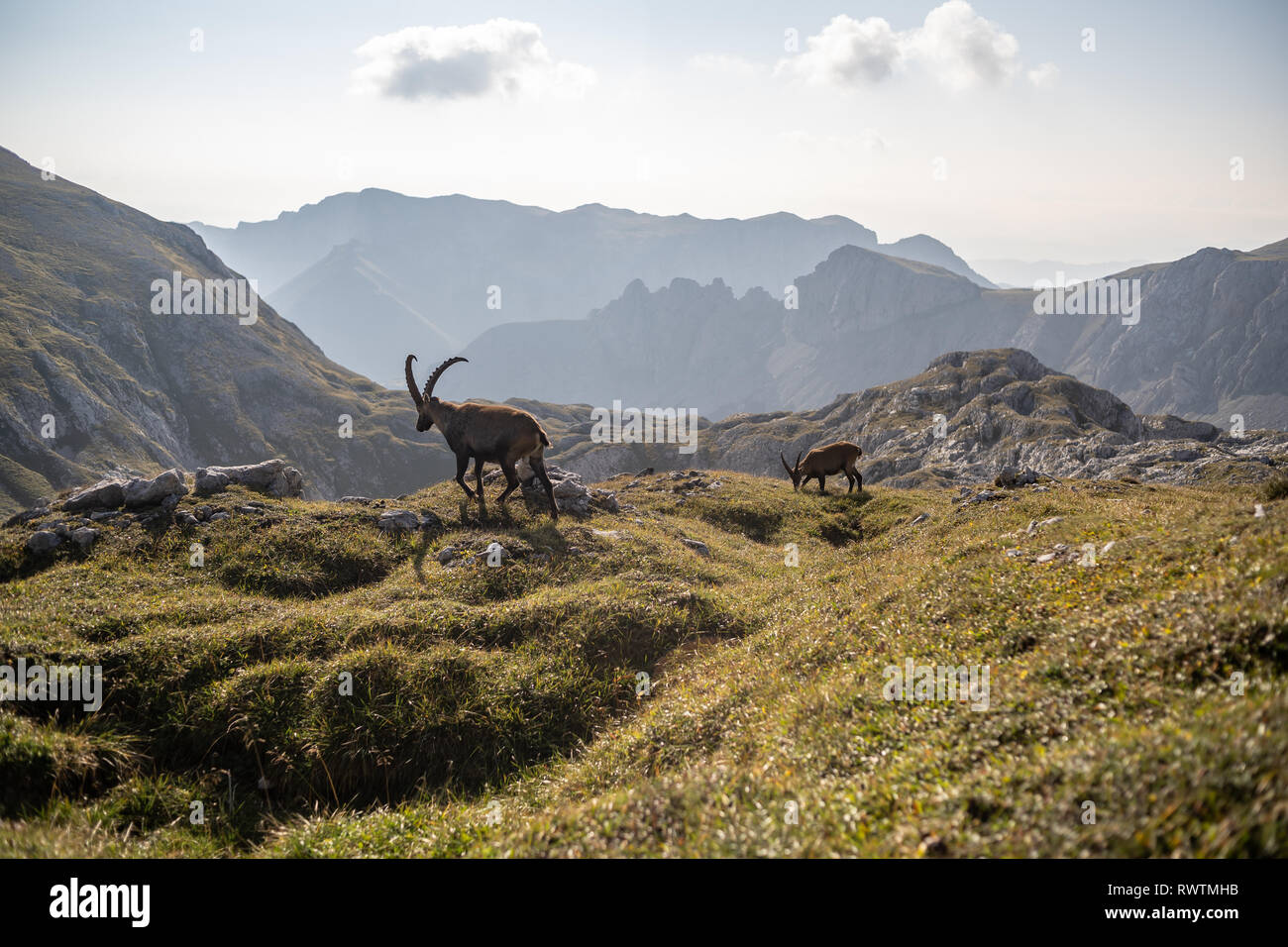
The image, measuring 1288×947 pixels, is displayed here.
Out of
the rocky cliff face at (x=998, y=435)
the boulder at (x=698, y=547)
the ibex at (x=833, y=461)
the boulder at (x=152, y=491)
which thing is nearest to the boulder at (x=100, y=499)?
the boulder at (x=152, y=491)

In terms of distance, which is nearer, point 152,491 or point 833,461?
point 152,491

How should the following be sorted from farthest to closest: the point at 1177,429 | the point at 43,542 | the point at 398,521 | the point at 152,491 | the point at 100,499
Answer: the point at 1177,429
the point at 398,521
the point at 152,491
the point at 100,499
the point at 43,542

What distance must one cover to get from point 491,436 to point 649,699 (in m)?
11.8

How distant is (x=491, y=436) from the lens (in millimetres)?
20000

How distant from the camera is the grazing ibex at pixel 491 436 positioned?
1981cm

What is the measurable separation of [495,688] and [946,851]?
765 centimetres

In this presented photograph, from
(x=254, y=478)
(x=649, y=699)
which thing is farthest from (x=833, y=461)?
(x=254, y=478)

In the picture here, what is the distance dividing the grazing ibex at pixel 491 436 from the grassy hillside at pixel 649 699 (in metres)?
4.16

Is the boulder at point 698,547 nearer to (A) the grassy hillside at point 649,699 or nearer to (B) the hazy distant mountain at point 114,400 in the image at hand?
(A) the grassy hillside at point 649,699

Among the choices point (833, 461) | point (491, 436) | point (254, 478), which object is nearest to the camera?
point (491, 436)

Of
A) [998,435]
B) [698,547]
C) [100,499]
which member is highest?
[998,435]

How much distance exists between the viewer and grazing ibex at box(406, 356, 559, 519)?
65.0ft

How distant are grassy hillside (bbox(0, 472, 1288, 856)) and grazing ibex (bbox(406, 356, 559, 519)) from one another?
13.6 ft

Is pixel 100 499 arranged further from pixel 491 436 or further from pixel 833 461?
pixel 833 461
